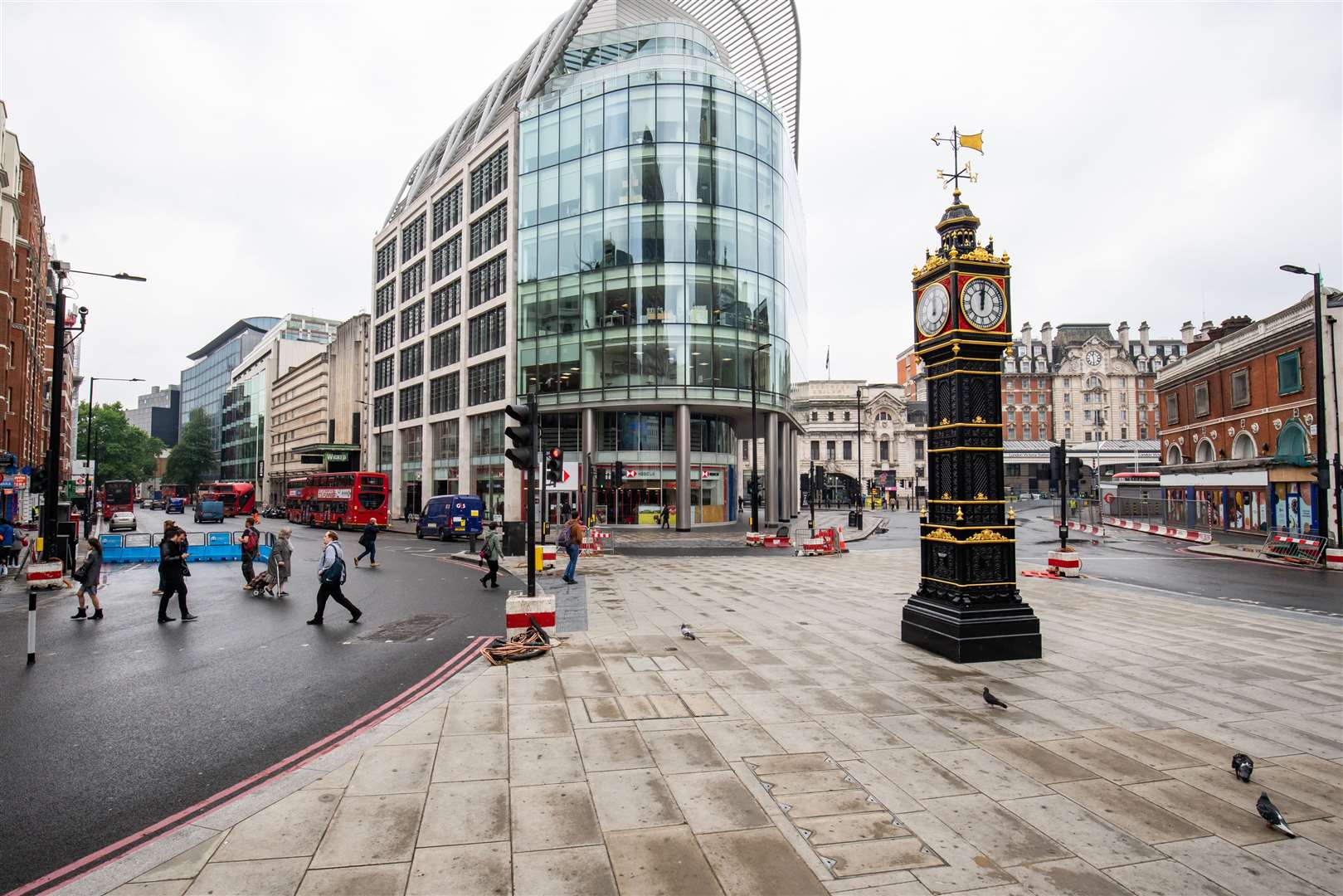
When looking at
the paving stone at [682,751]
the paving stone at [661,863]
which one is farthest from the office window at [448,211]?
the paving stone at [661,863]

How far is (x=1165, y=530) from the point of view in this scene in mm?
34781

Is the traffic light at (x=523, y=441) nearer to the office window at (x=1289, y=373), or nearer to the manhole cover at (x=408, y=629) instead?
the manhole cover at (x=408, y=629)

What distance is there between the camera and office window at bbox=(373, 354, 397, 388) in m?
64.2

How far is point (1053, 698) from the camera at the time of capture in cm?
737

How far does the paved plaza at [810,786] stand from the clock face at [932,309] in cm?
467

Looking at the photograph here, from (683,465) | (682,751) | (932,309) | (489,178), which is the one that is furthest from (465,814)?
(489,178)

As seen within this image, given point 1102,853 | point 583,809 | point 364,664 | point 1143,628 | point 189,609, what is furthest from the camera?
point 189,609

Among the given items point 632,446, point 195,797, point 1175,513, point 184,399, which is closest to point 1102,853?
point 195,797

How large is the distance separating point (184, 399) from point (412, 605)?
627 ft

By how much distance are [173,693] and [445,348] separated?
1919 inches

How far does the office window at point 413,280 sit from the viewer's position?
59.5 meters

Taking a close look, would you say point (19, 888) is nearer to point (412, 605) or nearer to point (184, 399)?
point (412, 605)

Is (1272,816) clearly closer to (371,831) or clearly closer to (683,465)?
(371,831)

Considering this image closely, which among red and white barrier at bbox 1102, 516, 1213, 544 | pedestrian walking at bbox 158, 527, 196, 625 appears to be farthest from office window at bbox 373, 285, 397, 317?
red and white barrier at bbox 1102, 516, 1213, 544
